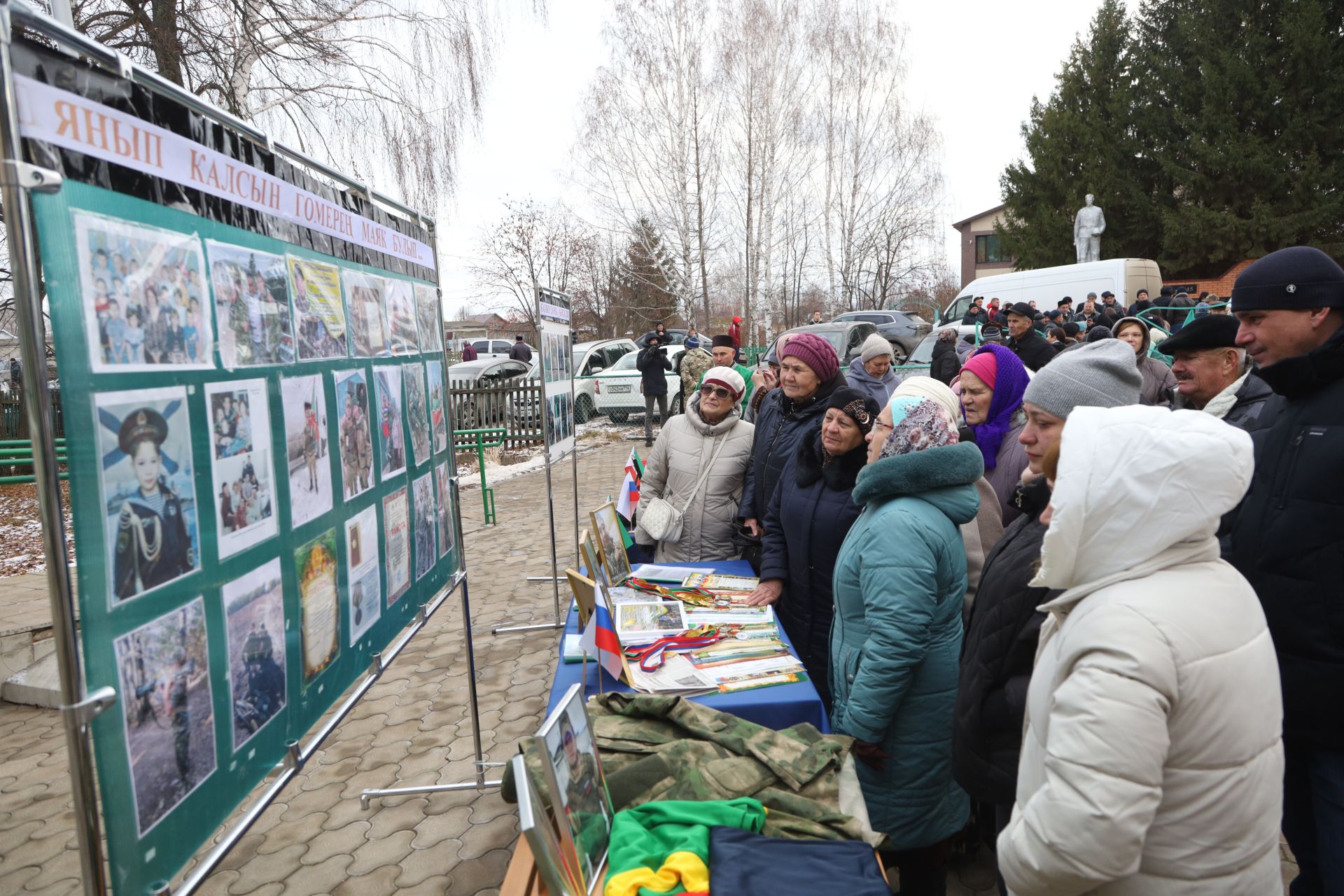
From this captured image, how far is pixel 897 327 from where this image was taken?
20.7 m

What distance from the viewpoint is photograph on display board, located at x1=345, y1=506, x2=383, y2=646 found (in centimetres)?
217

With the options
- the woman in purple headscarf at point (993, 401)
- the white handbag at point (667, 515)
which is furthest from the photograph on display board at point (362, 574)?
the woman in purple headscarf at point (993, 401)

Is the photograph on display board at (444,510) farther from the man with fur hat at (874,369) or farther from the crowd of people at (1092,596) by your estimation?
the man with fur hat at (874,369)

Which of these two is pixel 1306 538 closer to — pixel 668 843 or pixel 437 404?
pixel 668 843

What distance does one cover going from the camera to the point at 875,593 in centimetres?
233

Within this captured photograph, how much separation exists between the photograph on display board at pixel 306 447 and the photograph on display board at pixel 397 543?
0.43 meters

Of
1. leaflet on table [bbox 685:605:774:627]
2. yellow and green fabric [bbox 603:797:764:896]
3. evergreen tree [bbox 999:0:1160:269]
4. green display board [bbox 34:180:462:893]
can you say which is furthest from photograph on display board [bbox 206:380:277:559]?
evergreen tree [bbox 999:0:1160:269]

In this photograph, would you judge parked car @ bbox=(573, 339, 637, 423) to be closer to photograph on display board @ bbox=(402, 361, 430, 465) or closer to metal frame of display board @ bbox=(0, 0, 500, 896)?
photograph on display board @ bbox=(402, 361, 430, 465)

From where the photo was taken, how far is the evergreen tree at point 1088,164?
2705 centimetres

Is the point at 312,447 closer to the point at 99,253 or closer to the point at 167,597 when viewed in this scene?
the point at 167,597

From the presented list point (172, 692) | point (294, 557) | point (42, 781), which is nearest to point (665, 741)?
point (294, 557)

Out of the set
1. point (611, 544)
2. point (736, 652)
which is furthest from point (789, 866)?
point (611, 544)

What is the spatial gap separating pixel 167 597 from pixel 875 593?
A: 1755mm

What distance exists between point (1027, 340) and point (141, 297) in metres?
6.80
